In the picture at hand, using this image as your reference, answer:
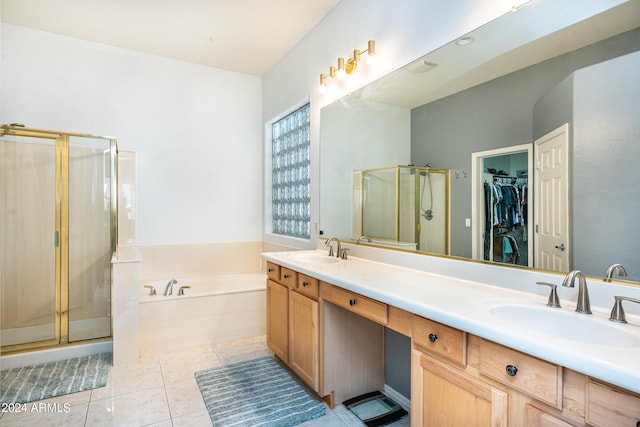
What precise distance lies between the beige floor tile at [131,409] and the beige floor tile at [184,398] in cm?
4

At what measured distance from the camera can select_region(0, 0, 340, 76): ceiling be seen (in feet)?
9.09

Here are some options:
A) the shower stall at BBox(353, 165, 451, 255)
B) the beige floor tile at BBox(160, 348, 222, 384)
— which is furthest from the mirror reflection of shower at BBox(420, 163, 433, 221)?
the beige floor tile at BBox(160, 348, 222, 384)

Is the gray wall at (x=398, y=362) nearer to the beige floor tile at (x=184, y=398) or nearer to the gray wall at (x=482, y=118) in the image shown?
the gray wall at (x=482, y=118)

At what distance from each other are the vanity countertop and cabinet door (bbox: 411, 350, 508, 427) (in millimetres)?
193

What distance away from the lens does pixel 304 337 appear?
220 centimetres

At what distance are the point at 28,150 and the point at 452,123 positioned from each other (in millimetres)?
3307

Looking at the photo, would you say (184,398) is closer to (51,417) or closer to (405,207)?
(51,417)

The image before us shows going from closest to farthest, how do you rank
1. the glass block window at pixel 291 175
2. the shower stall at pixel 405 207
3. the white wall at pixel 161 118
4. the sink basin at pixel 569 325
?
the sink basin at pixel 569 325 → the shower stall at pixel 405 207 → the white wall at pixel 161 118 → the glass block window at pixel 291 175

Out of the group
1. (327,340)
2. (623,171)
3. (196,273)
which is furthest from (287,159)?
(623,171)

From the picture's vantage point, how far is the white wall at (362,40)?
5.75 feet

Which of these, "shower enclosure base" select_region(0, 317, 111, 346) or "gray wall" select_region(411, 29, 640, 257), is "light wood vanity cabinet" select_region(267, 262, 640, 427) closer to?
"gray wall" select_region(411, 29, 640, 257)

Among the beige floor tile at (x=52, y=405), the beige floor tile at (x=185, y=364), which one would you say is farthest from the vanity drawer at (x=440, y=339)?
the beige floor tile at (x=52, y=405)

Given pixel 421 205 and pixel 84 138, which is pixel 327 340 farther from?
pixel 84 138

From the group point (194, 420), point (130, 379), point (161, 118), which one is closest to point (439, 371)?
point (194, 420)
